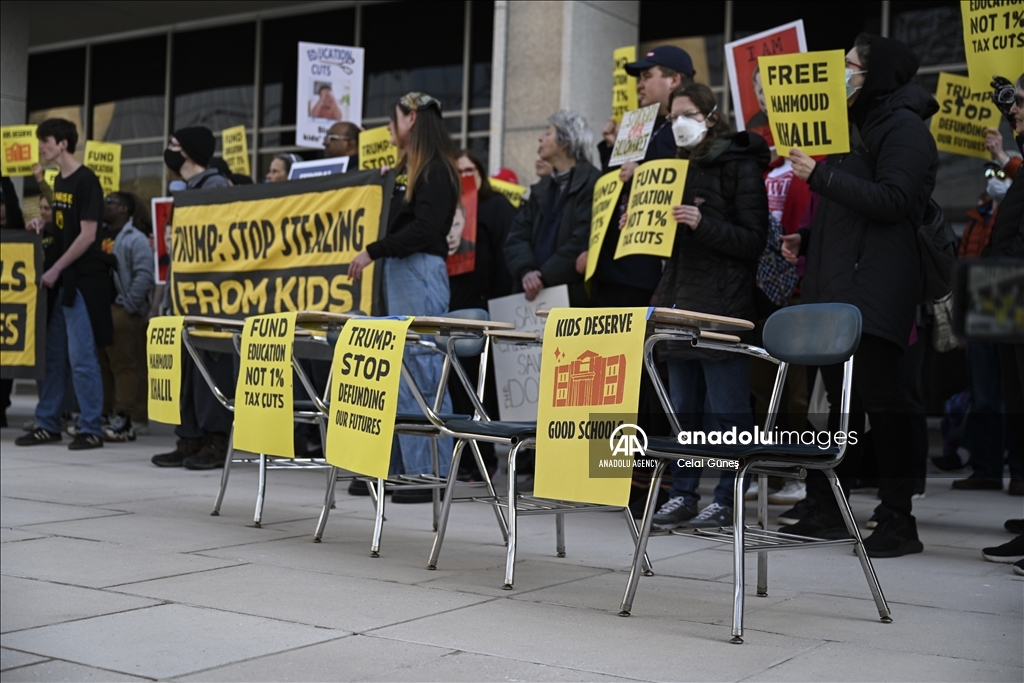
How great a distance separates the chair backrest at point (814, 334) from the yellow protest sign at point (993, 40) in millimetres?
2446

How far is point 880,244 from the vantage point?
5309 mm

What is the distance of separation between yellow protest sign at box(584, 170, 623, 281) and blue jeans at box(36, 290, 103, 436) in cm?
437

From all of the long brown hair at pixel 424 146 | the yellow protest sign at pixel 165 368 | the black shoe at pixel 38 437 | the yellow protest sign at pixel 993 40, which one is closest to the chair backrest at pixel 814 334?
the yellow protest sign at pixel 993 40

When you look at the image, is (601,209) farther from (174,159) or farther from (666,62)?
(174,159)

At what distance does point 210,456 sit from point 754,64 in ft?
14.8

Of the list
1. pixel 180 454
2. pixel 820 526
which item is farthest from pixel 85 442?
pixel 820 526

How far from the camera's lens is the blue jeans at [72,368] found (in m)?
9.27

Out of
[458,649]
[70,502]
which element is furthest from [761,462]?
[70,502]

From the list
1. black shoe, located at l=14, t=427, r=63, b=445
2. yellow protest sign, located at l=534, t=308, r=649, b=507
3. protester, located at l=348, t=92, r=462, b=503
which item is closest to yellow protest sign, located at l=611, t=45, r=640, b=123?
protester, located at l=348, t=92, r=462, b=503

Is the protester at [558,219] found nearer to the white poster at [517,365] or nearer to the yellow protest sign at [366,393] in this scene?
the white poster at [517,365]

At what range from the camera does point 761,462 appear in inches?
155

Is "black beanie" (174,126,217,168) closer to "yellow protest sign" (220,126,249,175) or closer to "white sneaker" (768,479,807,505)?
"yellow protest sign" (220,126,249,175)

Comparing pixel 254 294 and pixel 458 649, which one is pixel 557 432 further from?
pixel 254 294

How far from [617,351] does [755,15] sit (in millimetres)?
10220
